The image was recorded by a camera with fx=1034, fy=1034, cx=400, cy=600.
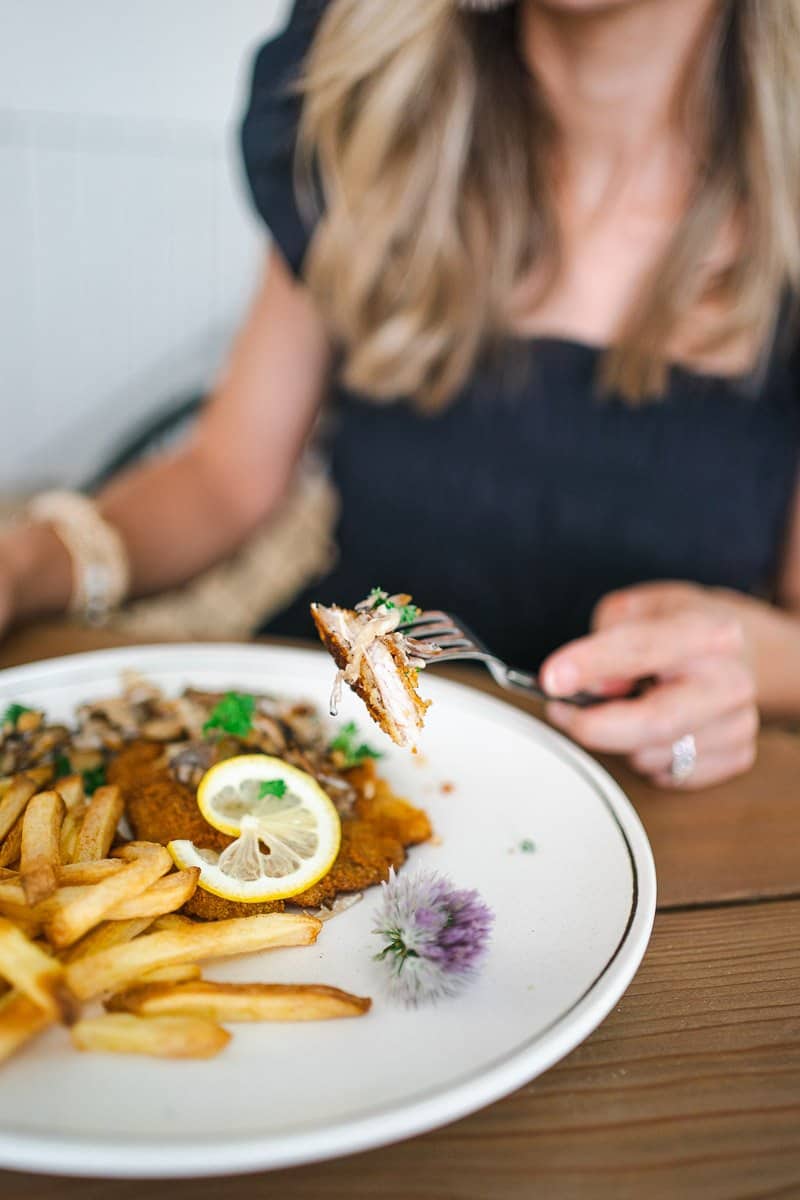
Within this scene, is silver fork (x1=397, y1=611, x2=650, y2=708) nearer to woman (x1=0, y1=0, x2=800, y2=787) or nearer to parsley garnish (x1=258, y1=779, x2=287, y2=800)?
parsley garnish (x1=258, y1=779, x2=287, y2=800)

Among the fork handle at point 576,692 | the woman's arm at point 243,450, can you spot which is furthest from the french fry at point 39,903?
the woman's arm at point 243,450

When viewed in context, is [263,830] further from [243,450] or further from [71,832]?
[243,450]

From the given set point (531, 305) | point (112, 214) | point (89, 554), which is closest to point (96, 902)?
point (89, 554)

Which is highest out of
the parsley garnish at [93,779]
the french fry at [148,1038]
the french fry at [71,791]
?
the french fry at [148,1038]

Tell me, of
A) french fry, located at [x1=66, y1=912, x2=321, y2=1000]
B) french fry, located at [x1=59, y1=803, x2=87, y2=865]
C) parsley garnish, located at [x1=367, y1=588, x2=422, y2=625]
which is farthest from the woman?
french fry, located at [x1=66, y1=912, x2=321, y2=1000]

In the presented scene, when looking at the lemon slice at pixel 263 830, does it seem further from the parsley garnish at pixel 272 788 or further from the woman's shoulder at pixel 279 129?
the woman's shoulder at pixel 279 129

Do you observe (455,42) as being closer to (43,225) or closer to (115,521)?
(115,521)
